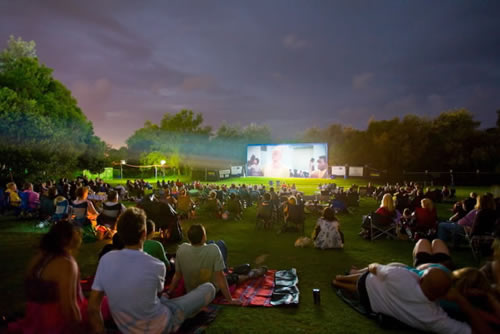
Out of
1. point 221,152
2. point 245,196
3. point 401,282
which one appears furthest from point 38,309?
point 221,152

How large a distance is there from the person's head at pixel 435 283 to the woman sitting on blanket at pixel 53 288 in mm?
3126

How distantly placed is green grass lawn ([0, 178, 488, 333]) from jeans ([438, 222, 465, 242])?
0.33 meters

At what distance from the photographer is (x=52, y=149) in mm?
19312

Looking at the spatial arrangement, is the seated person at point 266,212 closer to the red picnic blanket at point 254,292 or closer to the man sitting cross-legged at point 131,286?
the red picnic blanket at point 254,292

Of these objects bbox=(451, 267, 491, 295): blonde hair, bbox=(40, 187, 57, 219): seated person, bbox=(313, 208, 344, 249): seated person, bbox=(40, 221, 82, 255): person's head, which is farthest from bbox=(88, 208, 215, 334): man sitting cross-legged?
bbox=(40, 187, 57, 219): seated person

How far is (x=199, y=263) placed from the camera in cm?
333

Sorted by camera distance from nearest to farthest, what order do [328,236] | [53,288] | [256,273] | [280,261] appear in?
1. [53,288]
2. [256,273]
3. [280,261]
4. [328,236]

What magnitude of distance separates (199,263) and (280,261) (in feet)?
9.51

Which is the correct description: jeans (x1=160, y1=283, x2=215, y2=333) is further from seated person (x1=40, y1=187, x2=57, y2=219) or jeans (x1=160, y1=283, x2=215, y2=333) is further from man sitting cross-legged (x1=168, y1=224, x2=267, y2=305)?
seated person (x1=40, y1=187, x2=57, y2=219)

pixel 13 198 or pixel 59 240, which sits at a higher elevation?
pixel 59 240

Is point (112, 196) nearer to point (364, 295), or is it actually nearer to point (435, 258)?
point (364, 295)

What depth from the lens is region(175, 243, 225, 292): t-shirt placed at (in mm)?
3314

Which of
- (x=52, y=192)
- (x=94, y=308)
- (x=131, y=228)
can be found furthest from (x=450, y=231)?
(x=52, y=192)

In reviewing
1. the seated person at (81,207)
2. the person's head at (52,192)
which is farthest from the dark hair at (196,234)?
the person's head at (52,192)
